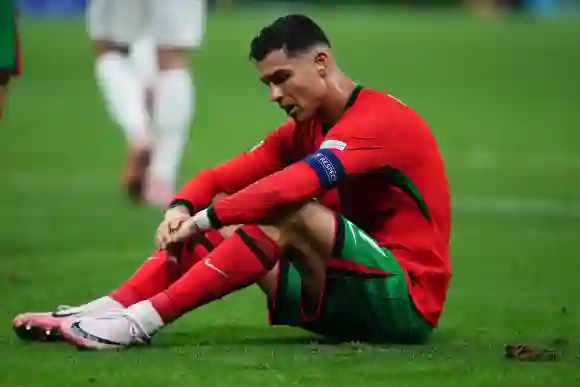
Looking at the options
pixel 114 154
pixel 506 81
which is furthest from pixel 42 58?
Result: pixel 114 154

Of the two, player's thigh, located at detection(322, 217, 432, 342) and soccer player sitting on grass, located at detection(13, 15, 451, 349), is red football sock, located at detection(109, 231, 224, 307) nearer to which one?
soccer player sitting on grass, located at detection(13, 15, 451, 349)

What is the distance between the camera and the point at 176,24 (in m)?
10.1

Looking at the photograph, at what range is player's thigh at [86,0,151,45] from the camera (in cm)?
1053

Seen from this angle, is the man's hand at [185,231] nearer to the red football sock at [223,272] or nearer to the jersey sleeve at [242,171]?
the red football sock at [223,272]

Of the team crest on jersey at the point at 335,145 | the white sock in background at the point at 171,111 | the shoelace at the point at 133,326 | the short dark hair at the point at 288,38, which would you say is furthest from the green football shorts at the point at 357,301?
the white sock in background at the point at 171,111

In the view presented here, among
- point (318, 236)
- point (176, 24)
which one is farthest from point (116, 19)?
point (318, 236)

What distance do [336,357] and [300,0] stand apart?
34.0 m

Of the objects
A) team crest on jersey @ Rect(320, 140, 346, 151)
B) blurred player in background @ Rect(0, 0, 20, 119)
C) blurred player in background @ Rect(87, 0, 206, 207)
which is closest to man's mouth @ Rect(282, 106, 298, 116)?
team crest on jersey @ Rect(320, 140, 346, 151)

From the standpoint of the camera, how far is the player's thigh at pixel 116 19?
10.5 m

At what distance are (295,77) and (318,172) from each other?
0.36m

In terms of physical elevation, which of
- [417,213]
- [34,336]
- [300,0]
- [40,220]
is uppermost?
[417,213]

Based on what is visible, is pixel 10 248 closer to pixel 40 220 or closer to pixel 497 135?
pixel 40 220

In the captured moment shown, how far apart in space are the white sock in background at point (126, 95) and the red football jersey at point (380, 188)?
4.51 meters

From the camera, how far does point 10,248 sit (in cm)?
832
